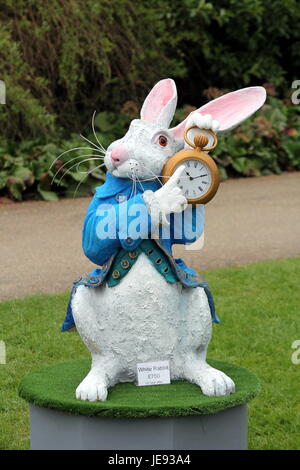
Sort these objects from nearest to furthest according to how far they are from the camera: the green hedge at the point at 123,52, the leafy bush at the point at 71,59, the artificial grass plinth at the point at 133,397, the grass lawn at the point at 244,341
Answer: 1. the artificial grass plinth at the point at 133,397
2. the grass lawn at the point at 244,341
3. the leafy bush at the point at 71,59
4. the green hedge at the point at 123,52

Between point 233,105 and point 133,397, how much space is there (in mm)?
1331

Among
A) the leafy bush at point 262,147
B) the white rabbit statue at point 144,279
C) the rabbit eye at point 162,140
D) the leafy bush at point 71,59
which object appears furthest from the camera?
the leafy bush at point 262,147

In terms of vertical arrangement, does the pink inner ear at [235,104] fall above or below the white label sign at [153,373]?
above

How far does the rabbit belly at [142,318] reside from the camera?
3703 millimetres

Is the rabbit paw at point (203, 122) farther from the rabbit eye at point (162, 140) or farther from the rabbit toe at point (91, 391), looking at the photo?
the rabbit toe at point (91, 391)

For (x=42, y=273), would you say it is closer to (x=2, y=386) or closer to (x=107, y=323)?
(x=2, y=386)

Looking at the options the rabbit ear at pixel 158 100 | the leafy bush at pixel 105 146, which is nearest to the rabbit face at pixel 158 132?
the rabbit ear at pixel 158 100

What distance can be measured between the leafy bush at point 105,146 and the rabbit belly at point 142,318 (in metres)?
5.30

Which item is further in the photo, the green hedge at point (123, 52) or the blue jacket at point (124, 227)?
the green hedge at point (123, 52)

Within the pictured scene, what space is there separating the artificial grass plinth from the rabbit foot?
0.10ft

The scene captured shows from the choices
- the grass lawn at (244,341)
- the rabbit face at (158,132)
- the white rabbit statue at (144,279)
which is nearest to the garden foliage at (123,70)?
the grass lawn at (244,341)

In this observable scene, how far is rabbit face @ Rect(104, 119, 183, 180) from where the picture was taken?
3.72m

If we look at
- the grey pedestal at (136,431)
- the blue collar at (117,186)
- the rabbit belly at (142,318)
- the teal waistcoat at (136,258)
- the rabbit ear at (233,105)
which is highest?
the rabbit ear at (233,105)

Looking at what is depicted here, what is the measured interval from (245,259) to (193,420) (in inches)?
167
